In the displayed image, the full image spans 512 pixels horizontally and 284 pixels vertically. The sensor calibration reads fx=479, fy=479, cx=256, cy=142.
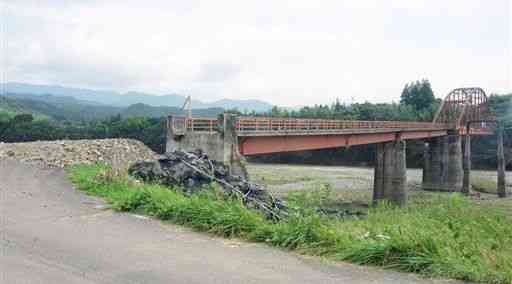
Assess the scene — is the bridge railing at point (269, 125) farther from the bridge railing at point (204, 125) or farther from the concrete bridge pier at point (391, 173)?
the concrete bridge pier at point (391, 173)

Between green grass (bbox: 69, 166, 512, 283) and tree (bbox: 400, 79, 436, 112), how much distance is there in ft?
310

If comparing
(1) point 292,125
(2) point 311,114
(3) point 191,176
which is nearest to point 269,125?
(1) point 292,125

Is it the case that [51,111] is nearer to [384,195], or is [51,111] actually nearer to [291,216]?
[384,195]

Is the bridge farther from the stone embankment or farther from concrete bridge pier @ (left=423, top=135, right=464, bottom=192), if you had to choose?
the stone embankment

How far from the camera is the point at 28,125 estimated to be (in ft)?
197

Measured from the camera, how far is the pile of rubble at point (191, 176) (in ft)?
28.8

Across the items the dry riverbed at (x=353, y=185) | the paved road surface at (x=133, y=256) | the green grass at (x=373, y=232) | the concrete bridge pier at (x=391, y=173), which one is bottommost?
the dry riverbed at (x=353, y=185)

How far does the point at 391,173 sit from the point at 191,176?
1203 inches

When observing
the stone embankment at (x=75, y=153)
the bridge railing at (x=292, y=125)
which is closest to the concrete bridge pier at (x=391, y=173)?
the bridge railing at (x=292, y=125)

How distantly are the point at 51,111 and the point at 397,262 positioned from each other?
160 m

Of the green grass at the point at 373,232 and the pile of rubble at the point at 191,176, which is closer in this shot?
the green grass at the point at 373,232

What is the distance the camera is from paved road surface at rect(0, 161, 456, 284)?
4480 mm

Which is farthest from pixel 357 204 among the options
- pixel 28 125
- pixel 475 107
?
pixel 28 125

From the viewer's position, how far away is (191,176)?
31.4 feet
